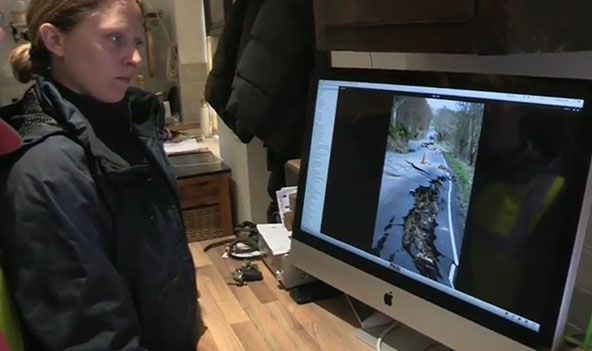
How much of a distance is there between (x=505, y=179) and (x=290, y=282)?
626mm

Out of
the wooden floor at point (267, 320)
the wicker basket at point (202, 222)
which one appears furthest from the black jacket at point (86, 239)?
the wicker basket at point (202, 222)

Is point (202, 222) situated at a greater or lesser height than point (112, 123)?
lesser

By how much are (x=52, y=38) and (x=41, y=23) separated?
32 mm

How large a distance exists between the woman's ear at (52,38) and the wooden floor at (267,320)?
614mm

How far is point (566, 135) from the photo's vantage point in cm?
87

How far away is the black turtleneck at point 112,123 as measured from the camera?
42.8 inches

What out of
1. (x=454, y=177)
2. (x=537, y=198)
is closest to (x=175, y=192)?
(x=454, y=177)

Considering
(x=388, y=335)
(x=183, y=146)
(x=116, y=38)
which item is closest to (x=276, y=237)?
(x=388, y=335)

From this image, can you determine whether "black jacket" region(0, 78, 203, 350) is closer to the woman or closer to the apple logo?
the woman

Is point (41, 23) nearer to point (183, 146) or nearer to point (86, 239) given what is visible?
point (86, 239)

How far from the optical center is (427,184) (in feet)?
3.51

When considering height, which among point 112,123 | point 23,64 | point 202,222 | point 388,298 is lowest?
point 202,222

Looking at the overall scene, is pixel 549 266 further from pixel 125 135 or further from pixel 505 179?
pixel 125 135

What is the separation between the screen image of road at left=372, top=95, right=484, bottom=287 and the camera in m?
1.01
